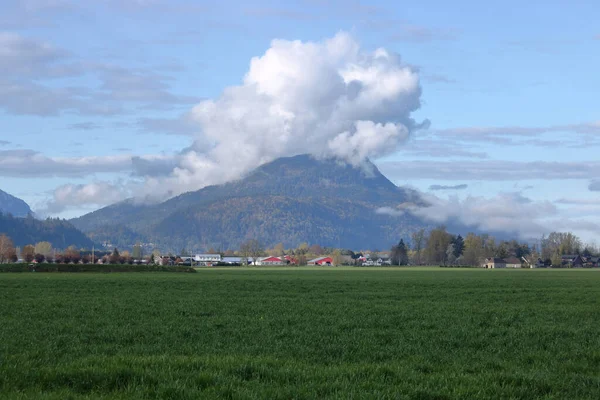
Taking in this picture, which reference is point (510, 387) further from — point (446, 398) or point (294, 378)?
point (294, 378)

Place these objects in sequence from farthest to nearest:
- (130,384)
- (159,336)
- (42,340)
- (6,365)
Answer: (159,336), (42,340), (6,365), (130,384)

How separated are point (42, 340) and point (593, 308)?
26516mm

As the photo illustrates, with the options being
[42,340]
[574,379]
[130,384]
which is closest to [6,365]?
[130,384]

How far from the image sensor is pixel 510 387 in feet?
41.3

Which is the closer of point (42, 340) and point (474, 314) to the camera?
point (42, 340)

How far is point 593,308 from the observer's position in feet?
111

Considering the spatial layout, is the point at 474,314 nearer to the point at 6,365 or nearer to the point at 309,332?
the point at 309,332

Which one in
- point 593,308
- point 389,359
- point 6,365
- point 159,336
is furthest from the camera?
point 593,308

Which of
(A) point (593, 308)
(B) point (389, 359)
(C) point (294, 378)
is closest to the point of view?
(C) point (294, 378)

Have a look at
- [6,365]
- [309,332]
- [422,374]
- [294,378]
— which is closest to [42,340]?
[6,365]

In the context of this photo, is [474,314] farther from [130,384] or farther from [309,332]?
[130,384]

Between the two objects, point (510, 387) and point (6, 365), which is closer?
point (510, 387)

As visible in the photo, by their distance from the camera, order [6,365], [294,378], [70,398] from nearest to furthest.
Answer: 1. [70,398]
2. [294,378]
3. [6,365]

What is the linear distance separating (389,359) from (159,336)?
744cm
